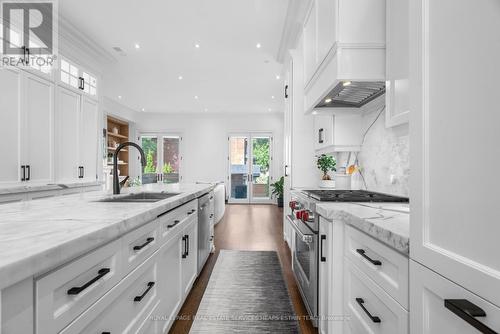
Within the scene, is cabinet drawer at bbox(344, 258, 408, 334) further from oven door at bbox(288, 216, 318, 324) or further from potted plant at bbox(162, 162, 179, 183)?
potted plant at bbox(162, 162, 179, 183)

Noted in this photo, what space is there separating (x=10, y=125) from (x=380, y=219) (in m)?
3.40

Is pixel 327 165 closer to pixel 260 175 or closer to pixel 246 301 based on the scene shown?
pixel 246 301

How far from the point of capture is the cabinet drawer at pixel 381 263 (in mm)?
871

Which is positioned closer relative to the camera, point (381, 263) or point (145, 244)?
point (381, 263)

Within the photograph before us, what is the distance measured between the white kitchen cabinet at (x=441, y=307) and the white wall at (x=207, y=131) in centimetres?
823

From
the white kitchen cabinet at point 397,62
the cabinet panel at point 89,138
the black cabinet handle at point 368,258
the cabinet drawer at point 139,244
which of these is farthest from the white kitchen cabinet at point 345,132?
the cabinet panel at point 89,138

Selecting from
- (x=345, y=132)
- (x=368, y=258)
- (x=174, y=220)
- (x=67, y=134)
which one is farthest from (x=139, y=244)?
(x=67, y=134)

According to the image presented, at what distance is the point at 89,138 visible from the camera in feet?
13.1

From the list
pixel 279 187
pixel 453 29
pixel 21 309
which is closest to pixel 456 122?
pixel 453 29

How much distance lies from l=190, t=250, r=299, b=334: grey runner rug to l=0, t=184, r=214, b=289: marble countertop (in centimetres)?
112

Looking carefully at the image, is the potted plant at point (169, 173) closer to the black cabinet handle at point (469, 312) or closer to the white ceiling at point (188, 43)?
the white ceiling at point (188, 43)

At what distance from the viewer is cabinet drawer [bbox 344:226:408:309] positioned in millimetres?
871

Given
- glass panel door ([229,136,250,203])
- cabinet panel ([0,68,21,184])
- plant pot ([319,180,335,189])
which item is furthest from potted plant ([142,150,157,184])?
plant pot ([319,180,335,189])

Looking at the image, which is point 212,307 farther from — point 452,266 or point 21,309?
point 452,266
